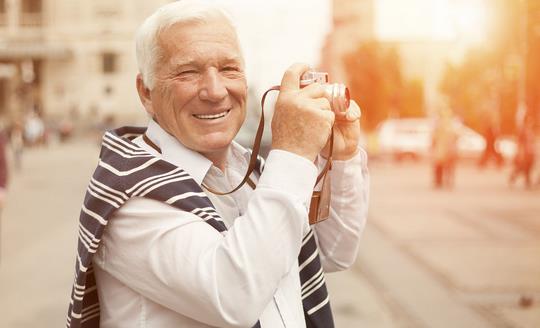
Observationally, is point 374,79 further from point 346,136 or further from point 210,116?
point 210,116

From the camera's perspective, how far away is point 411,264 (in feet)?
24.0

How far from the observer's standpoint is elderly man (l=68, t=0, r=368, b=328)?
1448 mm

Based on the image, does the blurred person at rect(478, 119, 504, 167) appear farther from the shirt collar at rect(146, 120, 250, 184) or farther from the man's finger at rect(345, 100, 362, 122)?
the shirt collar at rect(146, 120, 250, 184)

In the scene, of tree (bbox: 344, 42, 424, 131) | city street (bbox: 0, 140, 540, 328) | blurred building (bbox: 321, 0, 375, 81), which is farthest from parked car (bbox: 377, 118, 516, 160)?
blurred building (bbox: 321, 0, 375, 81)

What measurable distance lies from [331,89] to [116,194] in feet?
1.65

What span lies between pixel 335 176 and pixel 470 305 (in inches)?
160

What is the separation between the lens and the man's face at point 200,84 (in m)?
1.64

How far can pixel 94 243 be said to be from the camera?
156 cm

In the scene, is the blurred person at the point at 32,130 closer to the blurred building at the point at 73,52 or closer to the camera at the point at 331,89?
the blurred building at the point at 73,52

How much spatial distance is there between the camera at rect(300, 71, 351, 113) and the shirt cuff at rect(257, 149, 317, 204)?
17 centimetres

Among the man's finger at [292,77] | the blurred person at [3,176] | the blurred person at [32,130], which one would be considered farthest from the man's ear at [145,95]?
the blurred person at [32,130]

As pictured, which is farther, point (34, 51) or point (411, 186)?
point (34, 51)

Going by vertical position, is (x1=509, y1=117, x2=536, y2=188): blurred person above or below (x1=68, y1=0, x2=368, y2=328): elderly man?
below

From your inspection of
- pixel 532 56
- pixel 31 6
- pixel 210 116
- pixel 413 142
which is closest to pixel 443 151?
pixel 532 56
